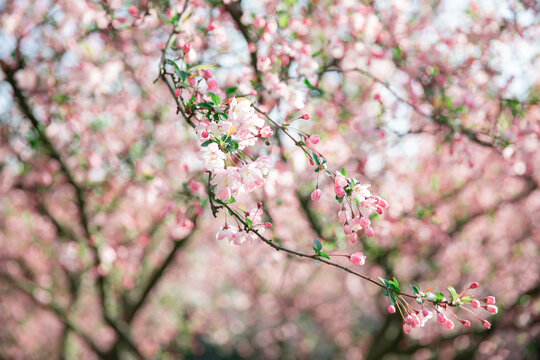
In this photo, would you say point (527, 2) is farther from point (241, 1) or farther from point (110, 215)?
point (110, 215)

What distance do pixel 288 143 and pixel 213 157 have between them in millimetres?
2269

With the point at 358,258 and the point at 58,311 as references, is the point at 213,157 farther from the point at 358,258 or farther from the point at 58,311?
the point at 58,311

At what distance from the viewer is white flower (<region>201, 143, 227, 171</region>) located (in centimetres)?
145

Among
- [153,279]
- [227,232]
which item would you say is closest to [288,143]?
[227,232]

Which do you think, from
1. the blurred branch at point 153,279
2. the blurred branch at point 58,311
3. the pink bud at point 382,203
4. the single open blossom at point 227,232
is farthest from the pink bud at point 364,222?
the blurred branch at point 58,311

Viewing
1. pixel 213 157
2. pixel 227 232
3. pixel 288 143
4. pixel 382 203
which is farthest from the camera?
pixel 288 143

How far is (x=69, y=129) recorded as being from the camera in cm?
439

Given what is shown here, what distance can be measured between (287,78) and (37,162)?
3659mm

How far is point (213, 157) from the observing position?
148cm

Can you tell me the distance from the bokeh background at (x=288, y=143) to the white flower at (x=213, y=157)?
28 cm

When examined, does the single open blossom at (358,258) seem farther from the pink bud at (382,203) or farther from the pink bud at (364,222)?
the pink bud at (382,203)

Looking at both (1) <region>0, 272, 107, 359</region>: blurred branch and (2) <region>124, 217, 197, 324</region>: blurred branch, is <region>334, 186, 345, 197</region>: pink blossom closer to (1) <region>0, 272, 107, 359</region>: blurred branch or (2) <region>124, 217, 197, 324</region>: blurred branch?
(2) <region>124, 217, 197, 324</region>: blurred branch

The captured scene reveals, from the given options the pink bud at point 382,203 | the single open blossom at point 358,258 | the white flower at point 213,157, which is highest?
the white flower at point 213,157

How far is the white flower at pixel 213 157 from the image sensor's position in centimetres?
145
